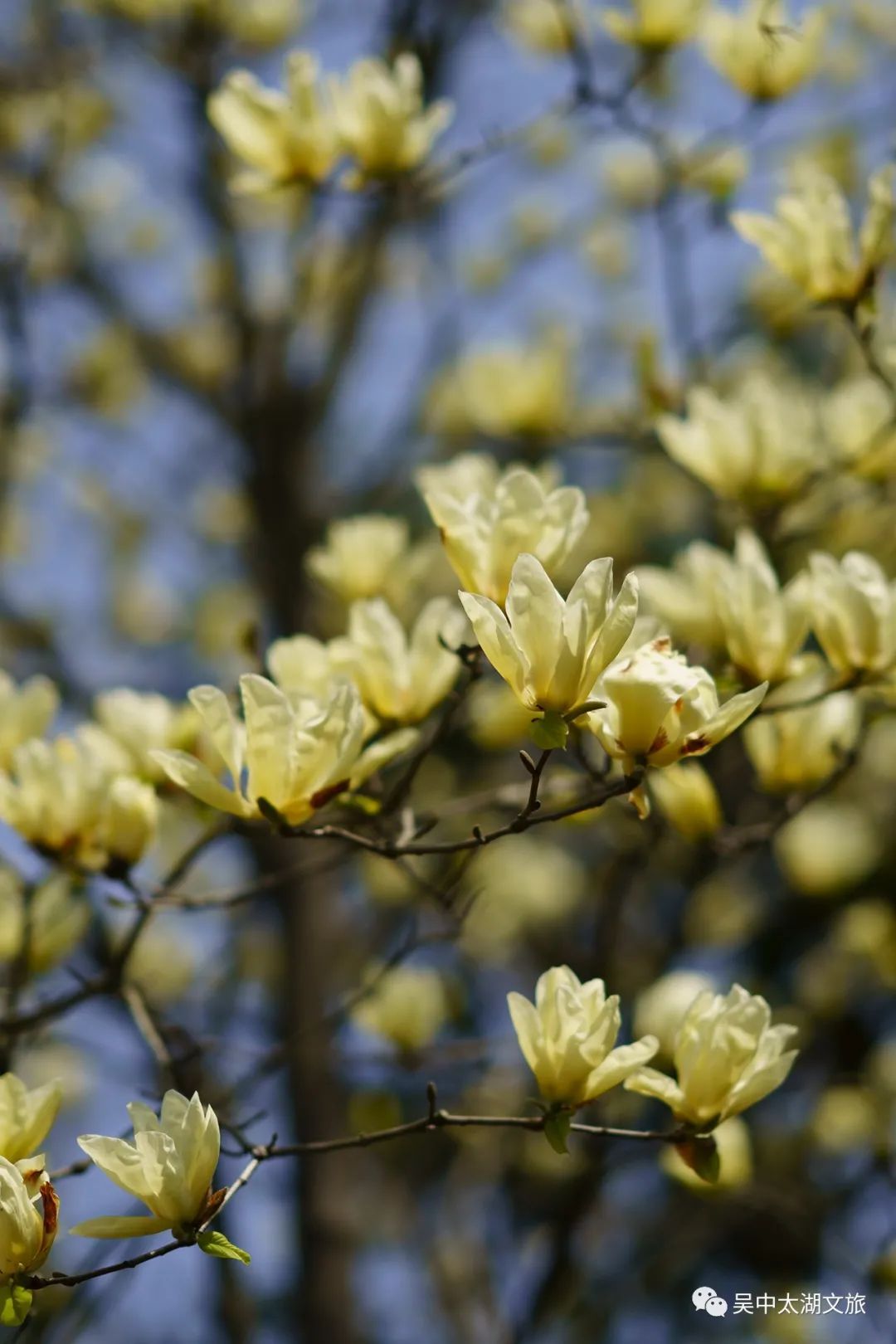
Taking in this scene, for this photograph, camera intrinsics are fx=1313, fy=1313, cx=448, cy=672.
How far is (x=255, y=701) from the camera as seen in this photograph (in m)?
0.99

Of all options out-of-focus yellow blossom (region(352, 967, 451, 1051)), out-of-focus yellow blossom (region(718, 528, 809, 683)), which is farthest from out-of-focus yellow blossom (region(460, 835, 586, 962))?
out-of-focus yellow blossom (region(718, 528, 809, 683))

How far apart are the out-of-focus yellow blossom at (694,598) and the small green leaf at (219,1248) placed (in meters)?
0.71

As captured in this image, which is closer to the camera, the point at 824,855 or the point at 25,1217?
the point at 25,1217

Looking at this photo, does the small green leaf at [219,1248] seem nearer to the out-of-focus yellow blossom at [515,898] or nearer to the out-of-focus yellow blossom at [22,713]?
the out-of-focus yellow blossom at [22,713]

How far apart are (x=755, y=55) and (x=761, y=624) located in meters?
0.97

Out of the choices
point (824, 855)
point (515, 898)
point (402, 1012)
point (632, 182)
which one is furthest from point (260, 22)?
point (402, 1012)

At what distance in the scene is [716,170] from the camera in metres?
1.93

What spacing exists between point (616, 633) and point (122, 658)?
361cm

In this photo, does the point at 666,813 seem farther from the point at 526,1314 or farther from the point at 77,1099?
the point at 77,1099

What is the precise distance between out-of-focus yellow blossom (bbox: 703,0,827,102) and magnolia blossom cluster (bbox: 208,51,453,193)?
0.42 meters

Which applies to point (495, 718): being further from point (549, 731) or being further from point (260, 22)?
point (260, 22)

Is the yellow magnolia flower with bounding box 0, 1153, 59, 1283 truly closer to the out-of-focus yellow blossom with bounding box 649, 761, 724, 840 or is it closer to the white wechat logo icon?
the out-of-focus yellow blossom with bounding box 649, 761, 724, 840

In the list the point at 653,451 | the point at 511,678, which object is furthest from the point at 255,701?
the point at 653,451

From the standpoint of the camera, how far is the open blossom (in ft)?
2.93
